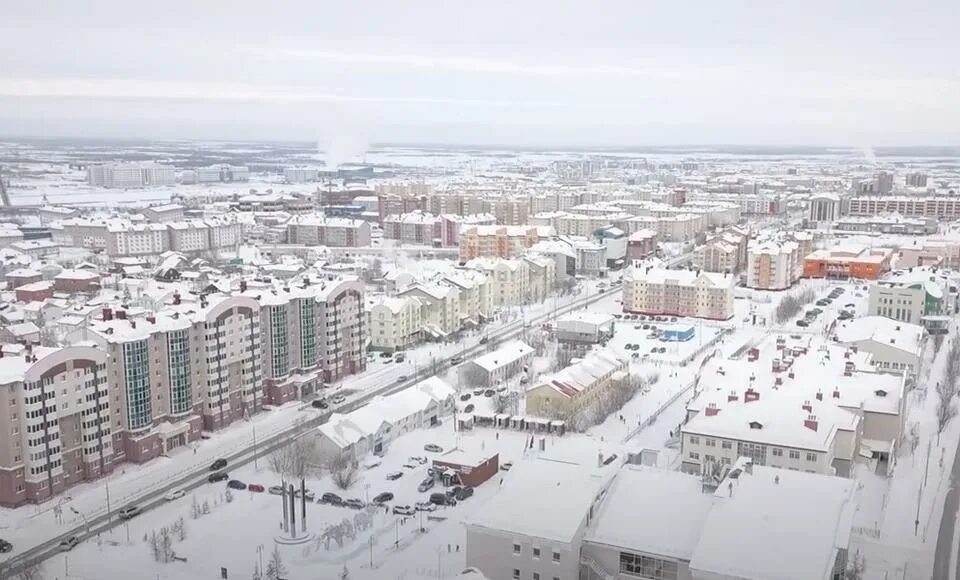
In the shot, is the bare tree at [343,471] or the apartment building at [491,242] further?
the apartment building at [491,242]

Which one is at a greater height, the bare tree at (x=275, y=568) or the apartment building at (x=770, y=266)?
the apartment building at (x=770, y=266)

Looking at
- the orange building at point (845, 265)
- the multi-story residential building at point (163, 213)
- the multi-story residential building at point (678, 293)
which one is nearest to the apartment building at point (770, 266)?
the orange building at point (845, 265)

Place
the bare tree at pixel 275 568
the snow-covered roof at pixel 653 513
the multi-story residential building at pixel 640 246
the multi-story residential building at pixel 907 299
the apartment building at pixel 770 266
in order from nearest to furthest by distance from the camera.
→ 1. the snow-covered roof at pixel 653 513
2. the bare tree at pixel 275 568
3. the multi-story residential building at pixel 907 299
4. the apartment building at pixel 770 266
5. the multi-story residential building at pixel 640 246

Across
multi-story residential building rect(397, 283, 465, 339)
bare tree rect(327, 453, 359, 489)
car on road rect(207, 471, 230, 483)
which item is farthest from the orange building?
car on road rect(207, 471, 230, 483)

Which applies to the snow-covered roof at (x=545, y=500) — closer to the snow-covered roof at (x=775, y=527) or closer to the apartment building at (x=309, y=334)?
the snow-covered roof at (x=775, y=527)

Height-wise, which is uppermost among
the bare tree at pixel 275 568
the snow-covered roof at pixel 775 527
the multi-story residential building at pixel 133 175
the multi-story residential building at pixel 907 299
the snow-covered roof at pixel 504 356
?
the multi-story residential building at pixel 133 175

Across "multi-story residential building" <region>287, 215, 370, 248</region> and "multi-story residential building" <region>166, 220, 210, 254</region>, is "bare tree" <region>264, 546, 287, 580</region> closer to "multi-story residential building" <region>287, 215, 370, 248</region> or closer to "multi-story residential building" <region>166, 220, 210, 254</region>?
"multi-story residential building" <region>166, 220, 210, 254</region>
